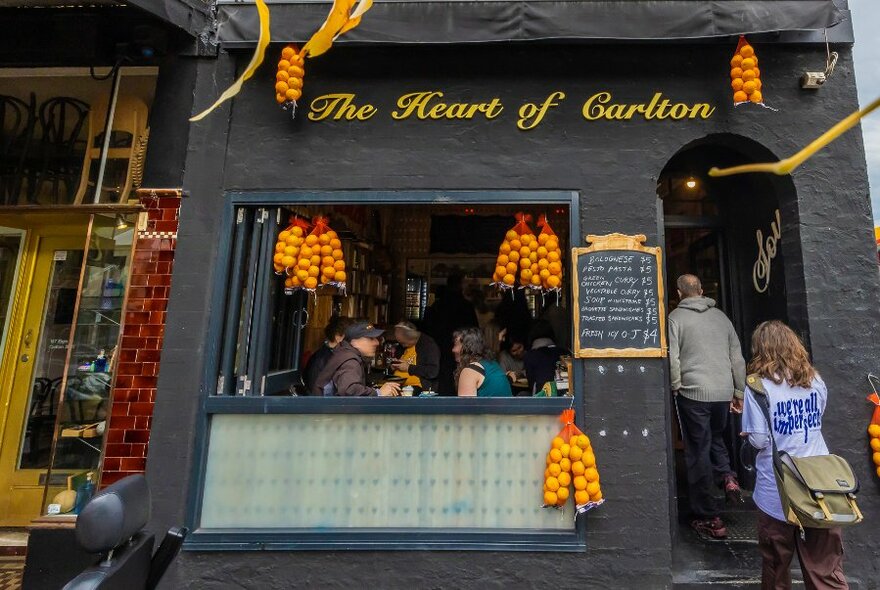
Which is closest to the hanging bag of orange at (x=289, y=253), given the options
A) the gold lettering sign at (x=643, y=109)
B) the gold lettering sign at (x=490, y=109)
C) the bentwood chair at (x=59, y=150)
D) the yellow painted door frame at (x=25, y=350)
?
the gold lettering sign at (x=490, y=109)

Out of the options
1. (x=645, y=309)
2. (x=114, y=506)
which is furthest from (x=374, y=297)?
(x=114, y=506)

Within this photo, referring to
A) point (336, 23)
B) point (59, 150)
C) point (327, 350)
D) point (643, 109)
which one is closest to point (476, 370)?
point (327, 350)

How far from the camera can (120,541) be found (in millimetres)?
2053

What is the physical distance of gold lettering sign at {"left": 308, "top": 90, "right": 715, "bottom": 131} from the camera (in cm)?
436

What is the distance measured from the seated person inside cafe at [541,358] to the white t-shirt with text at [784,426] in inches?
74.9

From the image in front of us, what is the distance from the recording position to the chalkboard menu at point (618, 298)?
409 centimetres

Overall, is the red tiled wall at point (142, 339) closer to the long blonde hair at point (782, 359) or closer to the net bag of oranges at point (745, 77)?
the long blonde hair at point (782, 359)

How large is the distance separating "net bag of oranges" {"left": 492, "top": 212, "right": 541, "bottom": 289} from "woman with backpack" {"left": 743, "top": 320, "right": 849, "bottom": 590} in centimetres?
190

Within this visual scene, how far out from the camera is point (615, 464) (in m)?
3.95

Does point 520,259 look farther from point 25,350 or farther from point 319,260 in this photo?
point 25,350

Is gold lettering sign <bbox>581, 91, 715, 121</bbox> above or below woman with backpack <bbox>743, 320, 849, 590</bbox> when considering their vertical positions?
above

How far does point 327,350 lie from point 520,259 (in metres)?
2.19

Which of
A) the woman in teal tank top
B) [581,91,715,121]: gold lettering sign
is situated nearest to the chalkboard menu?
the woman in teal tank top

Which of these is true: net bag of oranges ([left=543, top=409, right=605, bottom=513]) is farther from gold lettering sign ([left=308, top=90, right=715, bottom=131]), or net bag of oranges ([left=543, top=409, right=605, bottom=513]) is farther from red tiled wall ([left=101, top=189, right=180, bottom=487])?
red tiled wall ([left=101, top=189, right=180, bottom=487])
